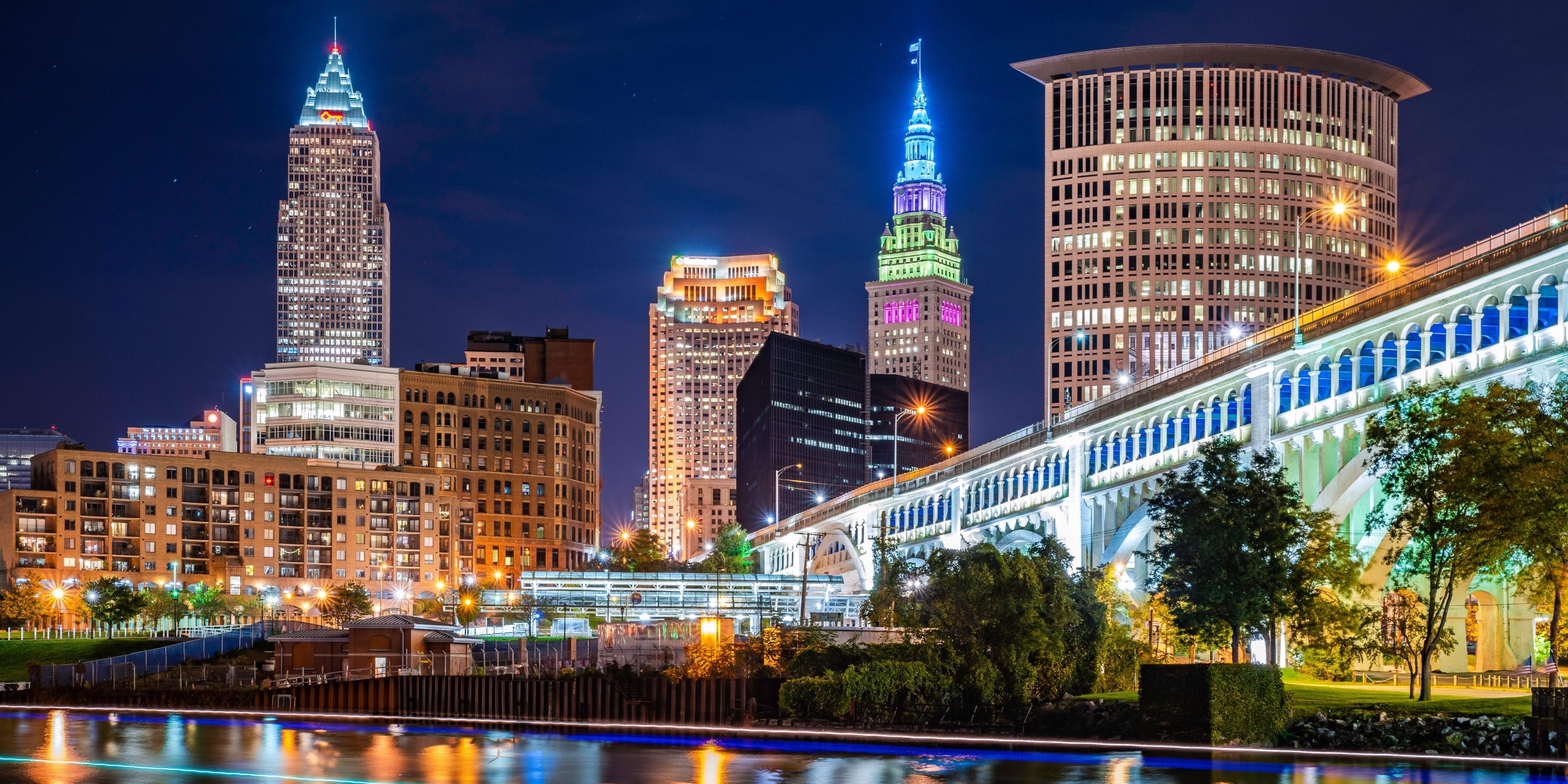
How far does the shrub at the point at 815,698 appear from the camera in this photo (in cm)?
6103

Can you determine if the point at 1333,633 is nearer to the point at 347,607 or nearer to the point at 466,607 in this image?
the point at 466,607

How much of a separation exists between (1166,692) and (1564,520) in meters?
13.4

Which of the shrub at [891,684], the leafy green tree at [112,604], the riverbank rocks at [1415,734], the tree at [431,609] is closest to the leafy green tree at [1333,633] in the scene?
the riverbank rocks at [1415,734]

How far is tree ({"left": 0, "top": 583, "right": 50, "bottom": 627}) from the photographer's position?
144500mm

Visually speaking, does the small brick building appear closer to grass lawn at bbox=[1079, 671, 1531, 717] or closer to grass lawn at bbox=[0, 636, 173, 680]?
grass lawn at bbox=[0, 636, 173, 680]

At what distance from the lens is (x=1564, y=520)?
51219mm

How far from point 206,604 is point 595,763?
413ft

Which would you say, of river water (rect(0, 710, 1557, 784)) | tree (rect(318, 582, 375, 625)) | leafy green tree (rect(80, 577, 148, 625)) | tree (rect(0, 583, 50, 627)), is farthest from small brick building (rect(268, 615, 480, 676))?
tree (rect(0, 583, 50, 627))

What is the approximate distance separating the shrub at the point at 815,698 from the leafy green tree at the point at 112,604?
9719cm

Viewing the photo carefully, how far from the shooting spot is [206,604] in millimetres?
164125

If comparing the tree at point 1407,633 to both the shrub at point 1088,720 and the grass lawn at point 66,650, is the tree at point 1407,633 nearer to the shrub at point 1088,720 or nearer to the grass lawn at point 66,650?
the shrub at point 1088,720

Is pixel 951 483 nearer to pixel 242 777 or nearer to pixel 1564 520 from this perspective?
pixel 1564 520

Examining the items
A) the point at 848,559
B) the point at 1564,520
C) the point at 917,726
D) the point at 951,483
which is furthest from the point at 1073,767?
the point at 848,559

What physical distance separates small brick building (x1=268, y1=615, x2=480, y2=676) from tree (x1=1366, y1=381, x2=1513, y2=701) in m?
47.4
